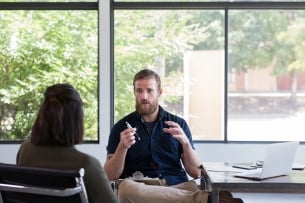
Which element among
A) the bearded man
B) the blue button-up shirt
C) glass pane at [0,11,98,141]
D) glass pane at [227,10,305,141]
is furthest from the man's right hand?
glass pane at [227,10,305,141]

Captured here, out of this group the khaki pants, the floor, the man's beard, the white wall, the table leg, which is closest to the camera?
the table leg

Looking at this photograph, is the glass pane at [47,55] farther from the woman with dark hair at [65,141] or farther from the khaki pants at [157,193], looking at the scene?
the woman with dark hair at [65,141]

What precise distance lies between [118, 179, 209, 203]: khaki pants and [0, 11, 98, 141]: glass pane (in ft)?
7.53

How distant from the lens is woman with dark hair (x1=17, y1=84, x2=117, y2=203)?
1769mm

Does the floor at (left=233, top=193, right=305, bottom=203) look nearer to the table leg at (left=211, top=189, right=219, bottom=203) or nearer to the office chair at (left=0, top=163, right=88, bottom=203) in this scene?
the table leg at (left=211, top=189, right=219, bottom=203)

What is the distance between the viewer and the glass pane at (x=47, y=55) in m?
4.74

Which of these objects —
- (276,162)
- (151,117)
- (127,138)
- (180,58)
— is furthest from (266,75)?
(276,162)

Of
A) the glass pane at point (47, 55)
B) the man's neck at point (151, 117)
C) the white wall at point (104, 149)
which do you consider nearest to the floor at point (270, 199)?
the white wall at point (104, 149)

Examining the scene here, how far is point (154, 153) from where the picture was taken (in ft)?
9.46

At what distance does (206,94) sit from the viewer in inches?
189

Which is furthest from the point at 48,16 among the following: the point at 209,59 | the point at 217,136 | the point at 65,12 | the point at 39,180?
the point at 39,180

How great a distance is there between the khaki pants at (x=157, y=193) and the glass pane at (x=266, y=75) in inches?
93.8

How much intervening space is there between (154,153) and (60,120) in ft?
3.91

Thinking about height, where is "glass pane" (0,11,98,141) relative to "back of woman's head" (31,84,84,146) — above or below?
above
